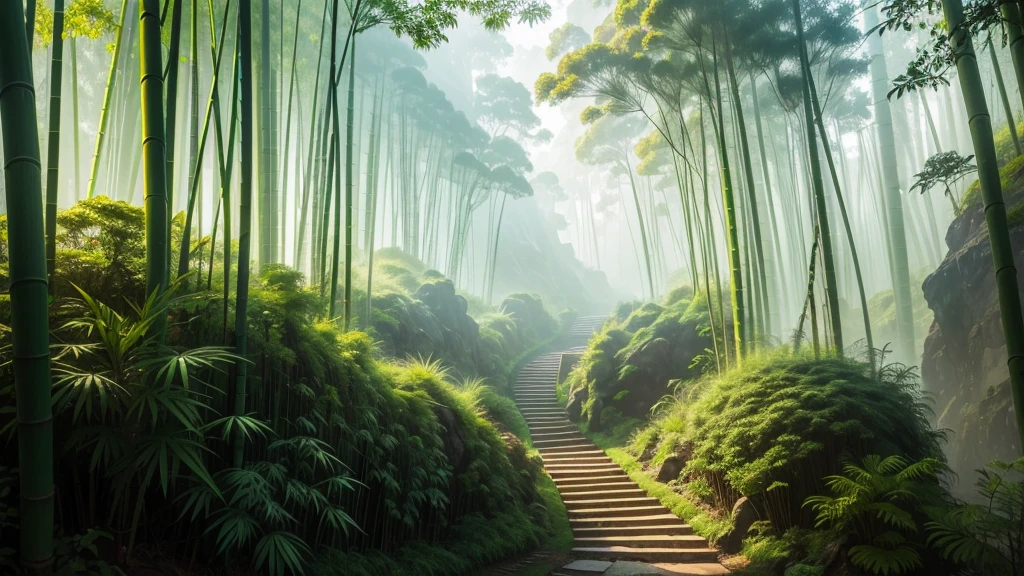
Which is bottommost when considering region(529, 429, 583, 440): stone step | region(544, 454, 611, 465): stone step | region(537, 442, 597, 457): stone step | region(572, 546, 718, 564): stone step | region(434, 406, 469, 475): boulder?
region(572, 546, 718, 564): stone step

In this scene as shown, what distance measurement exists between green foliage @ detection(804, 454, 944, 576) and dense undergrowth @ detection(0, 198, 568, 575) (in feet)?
9.66

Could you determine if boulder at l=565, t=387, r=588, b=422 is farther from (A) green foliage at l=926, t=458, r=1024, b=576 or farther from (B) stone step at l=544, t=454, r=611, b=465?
(A) green foliage at l=926, t=458, r=1024, b=576

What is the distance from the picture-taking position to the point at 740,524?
17.7 feet

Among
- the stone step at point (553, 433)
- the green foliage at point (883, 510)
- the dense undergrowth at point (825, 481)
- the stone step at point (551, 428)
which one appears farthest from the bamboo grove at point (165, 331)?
the stone step at point (551, 428)

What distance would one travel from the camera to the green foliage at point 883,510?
3.93 metres

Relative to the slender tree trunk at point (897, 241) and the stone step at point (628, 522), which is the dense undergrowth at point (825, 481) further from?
the slender tree trunk at point (897, 241)

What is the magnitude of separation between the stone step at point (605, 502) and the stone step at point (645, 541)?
87 centimetres

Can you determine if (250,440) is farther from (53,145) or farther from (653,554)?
(653,554)

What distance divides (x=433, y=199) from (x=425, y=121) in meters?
2.93

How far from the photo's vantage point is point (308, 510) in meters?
3.38

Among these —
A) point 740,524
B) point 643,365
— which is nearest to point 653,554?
point 740,524

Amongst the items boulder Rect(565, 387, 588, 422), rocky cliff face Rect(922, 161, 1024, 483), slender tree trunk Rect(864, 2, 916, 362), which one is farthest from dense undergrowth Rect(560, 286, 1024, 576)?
slender tree trunk Rect(864, 2, 916, 362)

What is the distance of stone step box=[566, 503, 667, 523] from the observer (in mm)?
6727

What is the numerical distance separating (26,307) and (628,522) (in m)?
6.35
